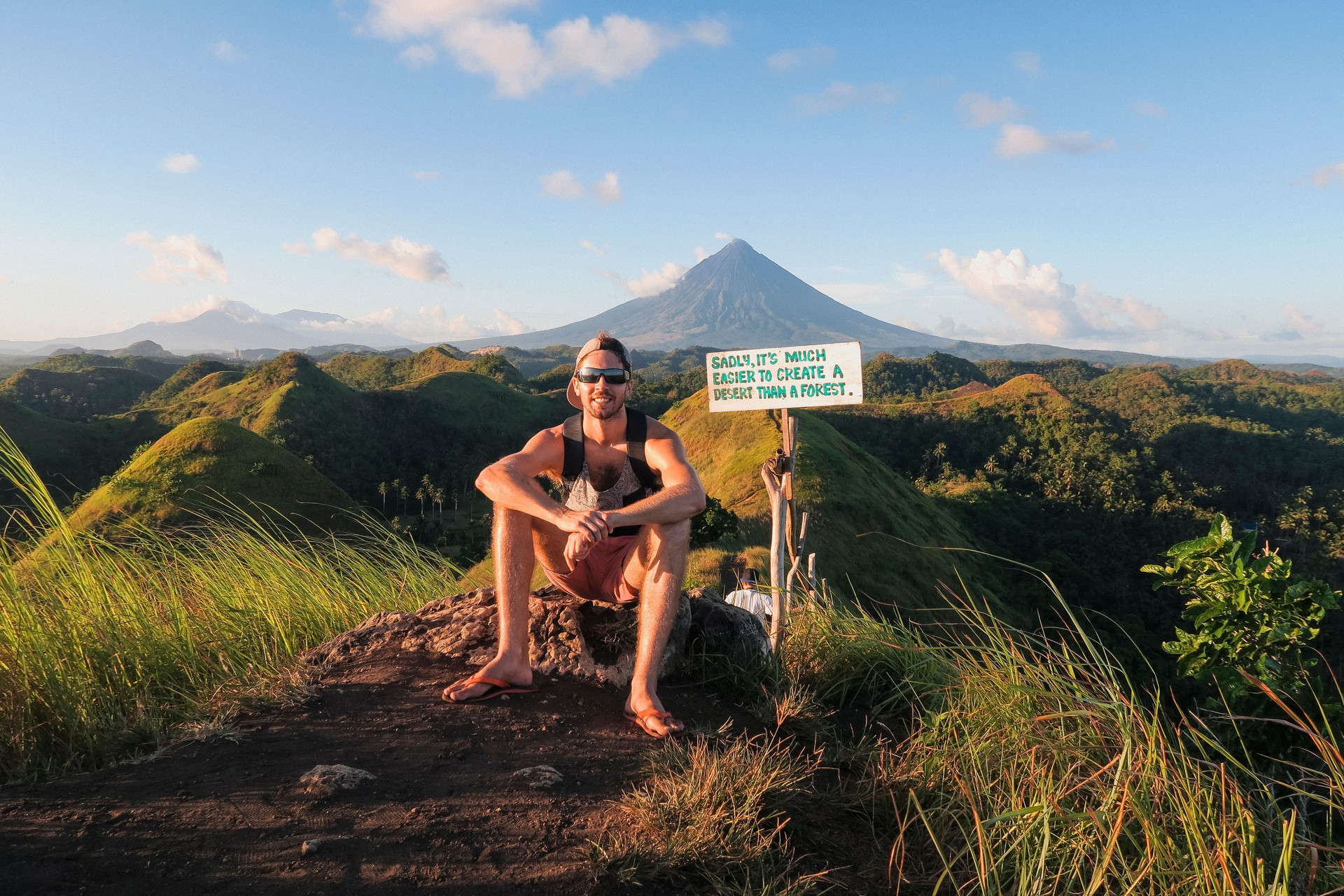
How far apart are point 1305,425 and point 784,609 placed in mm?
106398

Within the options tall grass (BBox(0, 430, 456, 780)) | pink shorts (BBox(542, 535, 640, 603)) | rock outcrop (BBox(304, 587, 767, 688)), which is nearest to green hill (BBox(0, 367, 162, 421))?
tall grass (BBox(0, 430, 456, 780))

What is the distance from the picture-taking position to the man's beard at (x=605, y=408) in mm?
2896

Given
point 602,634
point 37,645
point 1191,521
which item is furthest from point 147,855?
point 1191,521

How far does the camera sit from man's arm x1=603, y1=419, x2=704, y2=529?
8.56 ft

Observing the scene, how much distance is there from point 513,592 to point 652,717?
27.1 inches

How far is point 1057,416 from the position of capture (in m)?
59.8

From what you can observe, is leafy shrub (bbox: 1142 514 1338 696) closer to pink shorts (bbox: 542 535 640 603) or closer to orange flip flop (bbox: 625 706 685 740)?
orange flip flop (bbox: 625 706 685 740)

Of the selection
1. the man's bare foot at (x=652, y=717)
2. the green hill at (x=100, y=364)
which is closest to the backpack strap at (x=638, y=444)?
the man's bare foot at (x=652, y=717)

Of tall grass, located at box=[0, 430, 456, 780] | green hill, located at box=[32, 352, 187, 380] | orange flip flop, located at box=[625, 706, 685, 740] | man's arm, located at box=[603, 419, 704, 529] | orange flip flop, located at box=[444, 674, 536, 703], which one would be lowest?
orange flip flop, located at box=[625, 706, 685, 740]

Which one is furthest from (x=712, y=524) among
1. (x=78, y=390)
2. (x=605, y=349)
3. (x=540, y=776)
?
(x=78, y=390)

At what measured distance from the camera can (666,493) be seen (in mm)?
2658

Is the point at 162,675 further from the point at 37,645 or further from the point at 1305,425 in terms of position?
the point at 1305,425

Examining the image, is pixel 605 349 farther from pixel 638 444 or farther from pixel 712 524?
pixel 712 524

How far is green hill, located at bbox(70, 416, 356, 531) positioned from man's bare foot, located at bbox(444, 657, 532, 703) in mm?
32164
